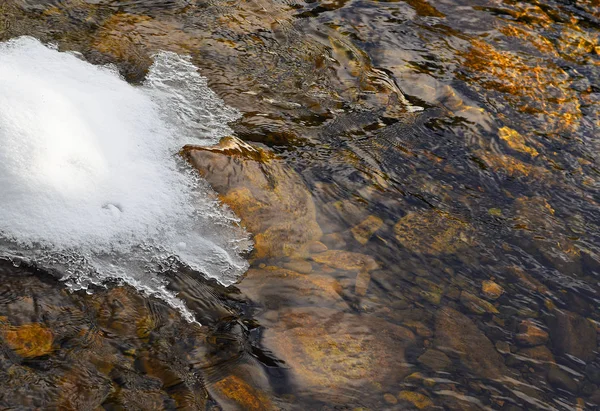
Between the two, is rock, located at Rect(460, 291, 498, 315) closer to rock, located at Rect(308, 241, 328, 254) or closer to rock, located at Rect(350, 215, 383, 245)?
rock, located at Rect(350, 215, 383, 245)

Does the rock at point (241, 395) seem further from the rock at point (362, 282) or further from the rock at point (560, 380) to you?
the rock at point (560, 380)

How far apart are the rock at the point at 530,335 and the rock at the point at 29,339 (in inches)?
95.6

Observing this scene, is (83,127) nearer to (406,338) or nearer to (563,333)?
(406,338)

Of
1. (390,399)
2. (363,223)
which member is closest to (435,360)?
(390,399)

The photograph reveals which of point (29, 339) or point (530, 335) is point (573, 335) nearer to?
point (530, 335)

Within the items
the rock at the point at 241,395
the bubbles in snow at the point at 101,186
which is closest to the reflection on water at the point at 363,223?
the rock at the point at 241,395

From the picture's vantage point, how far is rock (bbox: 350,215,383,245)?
363 cm

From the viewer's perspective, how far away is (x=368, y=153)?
13.7 feet

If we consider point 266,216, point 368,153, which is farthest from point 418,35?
point 266,216

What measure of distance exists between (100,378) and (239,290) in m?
0.85

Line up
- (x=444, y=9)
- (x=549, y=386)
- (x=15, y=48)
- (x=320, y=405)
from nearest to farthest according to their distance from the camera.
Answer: (x=320, y=405)
(x=549, y=386)
(x=15, y=48)
(x=444, y=9)

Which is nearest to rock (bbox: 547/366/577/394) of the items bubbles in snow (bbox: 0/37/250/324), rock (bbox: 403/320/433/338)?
rock (bbox: 403/320/433/338)

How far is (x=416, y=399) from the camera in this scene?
2.92m

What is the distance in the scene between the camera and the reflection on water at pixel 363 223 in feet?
9.07
